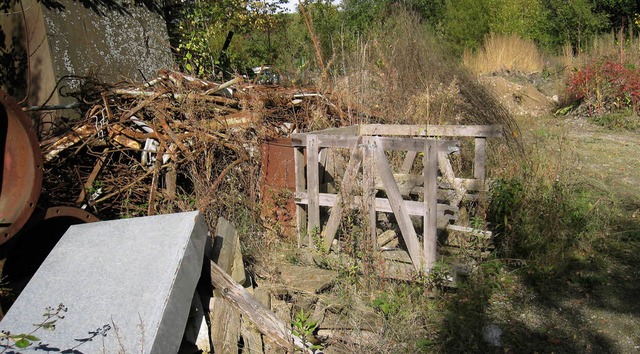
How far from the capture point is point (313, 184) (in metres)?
5.11

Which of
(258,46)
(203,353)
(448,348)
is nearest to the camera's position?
(203,353)

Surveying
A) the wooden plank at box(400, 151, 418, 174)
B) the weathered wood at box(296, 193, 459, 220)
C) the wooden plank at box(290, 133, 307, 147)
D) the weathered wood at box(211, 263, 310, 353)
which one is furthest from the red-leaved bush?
the weathered wood at box(211, 263, 310, 353)

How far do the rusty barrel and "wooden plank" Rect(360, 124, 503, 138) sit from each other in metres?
3.60

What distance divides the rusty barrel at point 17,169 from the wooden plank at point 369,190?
2.46 metres

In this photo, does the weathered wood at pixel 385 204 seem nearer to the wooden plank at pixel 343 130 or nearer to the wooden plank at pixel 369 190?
the wooden plank at pixel 369 190

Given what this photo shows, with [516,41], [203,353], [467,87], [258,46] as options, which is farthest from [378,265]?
[516,41]

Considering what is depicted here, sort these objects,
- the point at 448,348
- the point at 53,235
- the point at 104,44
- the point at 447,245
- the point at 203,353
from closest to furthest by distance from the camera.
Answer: the point at 203,353 < the point at 448,348 < the point at 53,235 < the point at 447,245 < the point at 104,44

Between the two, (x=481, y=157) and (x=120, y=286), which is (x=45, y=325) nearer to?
(x=120, y=286)

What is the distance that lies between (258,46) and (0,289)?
796 cm

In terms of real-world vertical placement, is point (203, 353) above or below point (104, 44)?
below

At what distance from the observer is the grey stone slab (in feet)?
9.32

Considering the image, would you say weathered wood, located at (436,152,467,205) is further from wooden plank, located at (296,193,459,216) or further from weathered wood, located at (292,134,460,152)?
weathered wood, located at (292,134,460,152)

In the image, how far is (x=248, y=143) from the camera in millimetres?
5613

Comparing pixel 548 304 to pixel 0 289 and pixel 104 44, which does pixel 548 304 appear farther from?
pixel 104 44
